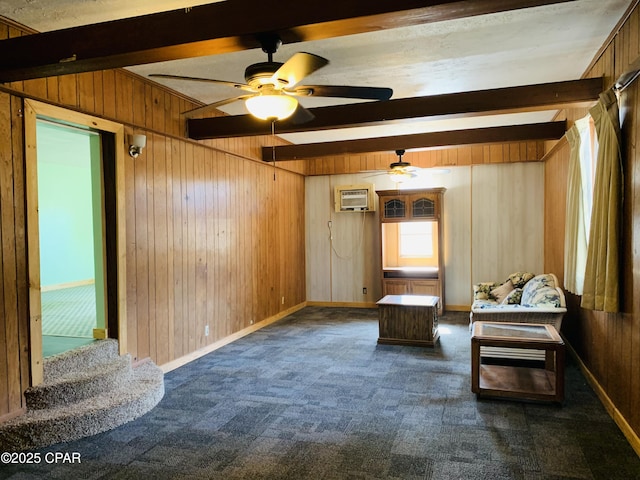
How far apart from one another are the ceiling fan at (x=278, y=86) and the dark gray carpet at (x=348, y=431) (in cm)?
209

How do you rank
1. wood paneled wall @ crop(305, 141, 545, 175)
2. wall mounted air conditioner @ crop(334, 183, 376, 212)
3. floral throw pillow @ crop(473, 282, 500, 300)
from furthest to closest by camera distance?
1. wall mounted air conditioner @ crop(334, 183, 376, 212)
2. wood paneled wall @ crop(305, 141, 545, 175)
3. floral throw pillow @ crop(473, 282, 500, 300)

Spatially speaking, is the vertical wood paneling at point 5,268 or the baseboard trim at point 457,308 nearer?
the vertical wood paneling at point 5,268

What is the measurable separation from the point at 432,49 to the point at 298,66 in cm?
159

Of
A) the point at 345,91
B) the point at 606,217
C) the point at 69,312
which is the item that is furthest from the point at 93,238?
the point at 606,217

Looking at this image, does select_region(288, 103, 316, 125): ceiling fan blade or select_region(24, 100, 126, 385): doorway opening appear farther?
select_region(24, 100, 126, 385): doorway opening

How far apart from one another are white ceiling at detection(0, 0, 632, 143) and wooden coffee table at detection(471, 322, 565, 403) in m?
2.21

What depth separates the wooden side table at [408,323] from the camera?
16.7 ft

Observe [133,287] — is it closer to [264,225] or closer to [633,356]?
[264,225]

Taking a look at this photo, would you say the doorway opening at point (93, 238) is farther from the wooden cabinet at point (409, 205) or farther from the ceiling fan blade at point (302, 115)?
the wooden cabinet at point (409, 205)

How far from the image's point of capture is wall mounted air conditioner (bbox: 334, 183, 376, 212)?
7746 millimetres

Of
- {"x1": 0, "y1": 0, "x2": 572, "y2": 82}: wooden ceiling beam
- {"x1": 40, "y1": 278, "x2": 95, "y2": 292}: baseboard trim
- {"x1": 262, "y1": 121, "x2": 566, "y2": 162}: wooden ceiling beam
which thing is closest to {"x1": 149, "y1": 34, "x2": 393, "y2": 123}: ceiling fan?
{"x1": 0, "y1": 0, "x2": 572, "y2": 82}: wooden ceiling beam

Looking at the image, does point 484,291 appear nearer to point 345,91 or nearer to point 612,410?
point 612,410

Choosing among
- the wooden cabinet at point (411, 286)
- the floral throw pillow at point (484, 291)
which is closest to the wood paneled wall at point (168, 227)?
the wooden cabinet at point (411, 286)

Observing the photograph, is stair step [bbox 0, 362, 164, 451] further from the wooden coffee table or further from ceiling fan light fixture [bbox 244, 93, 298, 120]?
the wooden coffee table
